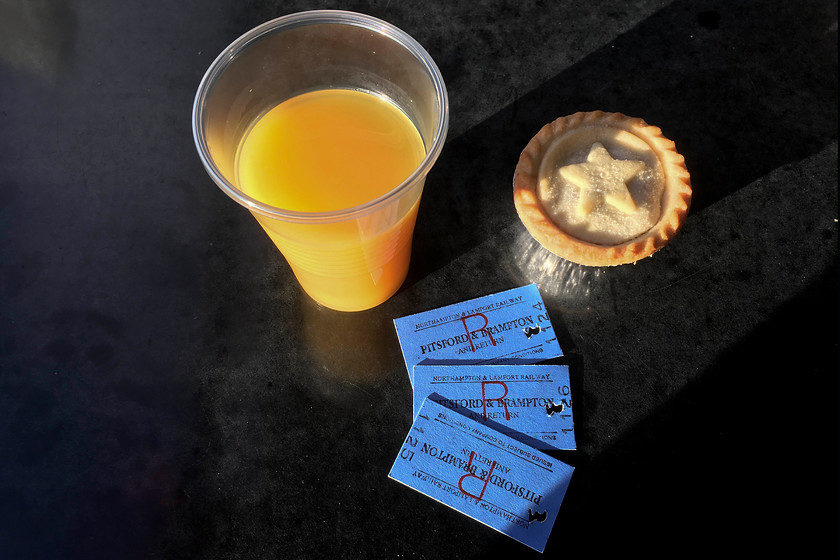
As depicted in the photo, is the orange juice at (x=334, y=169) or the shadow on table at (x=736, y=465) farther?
the shadow on table at (x=736, y=465)

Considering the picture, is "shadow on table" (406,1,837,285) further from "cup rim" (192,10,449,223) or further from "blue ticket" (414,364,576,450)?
"cup rim" (192,10,449,223)

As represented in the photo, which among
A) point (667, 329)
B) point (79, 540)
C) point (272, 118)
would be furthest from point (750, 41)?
point (79, 540)

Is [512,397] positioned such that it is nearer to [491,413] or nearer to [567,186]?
[491,413]

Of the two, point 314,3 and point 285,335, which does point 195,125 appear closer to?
point 285,335

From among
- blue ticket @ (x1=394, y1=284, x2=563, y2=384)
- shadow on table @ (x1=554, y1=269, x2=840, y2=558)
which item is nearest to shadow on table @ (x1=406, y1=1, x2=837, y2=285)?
blue ticket @ (x1=394, y1=284, x2=563, y2=384)

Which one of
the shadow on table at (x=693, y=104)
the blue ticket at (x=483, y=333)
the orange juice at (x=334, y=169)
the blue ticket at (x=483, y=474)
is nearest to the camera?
the orange juice at (x=334, y=169)

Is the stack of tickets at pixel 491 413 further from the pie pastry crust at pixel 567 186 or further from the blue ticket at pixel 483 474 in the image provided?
the pie pastry crust at pixel 567 186

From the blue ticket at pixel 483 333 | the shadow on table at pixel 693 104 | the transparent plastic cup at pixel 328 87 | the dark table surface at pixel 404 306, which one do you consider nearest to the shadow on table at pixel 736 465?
the dark table surface at pixel 404 306
